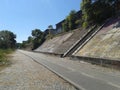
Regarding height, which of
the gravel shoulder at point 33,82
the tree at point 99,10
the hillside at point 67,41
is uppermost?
the tree at point 99,10

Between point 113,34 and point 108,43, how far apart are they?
2245 mm

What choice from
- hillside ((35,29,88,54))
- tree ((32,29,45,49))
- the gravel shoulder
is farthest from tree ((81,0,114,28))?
tree ((32,29,45,49))

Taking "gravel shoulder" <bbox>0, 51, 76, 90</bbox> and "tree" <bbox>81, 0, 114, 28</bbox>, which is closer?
"gravel shoulder" <bbox>0, 51, 76, 90</bbox>

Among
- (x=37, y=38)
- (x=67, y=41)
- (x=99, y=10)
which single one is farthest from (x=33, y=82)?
(x=37, y=38)

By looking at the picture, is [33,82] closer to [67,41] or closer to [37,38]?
[67,41]

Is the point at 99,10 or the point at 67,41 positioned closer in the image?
the point at 99,10

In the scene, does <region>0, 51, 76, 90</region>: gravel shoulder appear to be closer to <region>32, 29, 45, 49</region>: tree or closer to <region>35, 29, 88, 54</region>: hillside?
<region>35, 29, 88, 54</region>: hillside

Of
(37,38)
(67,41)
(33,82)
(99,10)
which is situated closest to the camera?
(33,82)

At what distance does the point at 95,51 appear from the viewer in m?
24.7

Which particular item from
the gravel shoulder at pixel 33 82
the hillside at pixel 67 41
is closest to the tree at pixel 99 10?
the hillside at pixel 67 41

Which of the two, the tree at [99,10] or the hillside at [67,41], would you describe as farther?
the hillside at [67,41]

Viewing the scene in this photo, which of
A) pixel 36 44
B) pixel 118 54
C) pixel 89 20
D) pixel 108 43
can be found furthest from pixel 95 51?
pixel 36 44

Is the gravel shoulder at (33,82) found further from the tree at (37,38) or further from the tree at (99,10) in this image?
the tree at (37,38)

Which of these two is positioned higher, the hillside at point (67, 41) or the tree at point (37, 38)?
the tree at point (37, 38)
